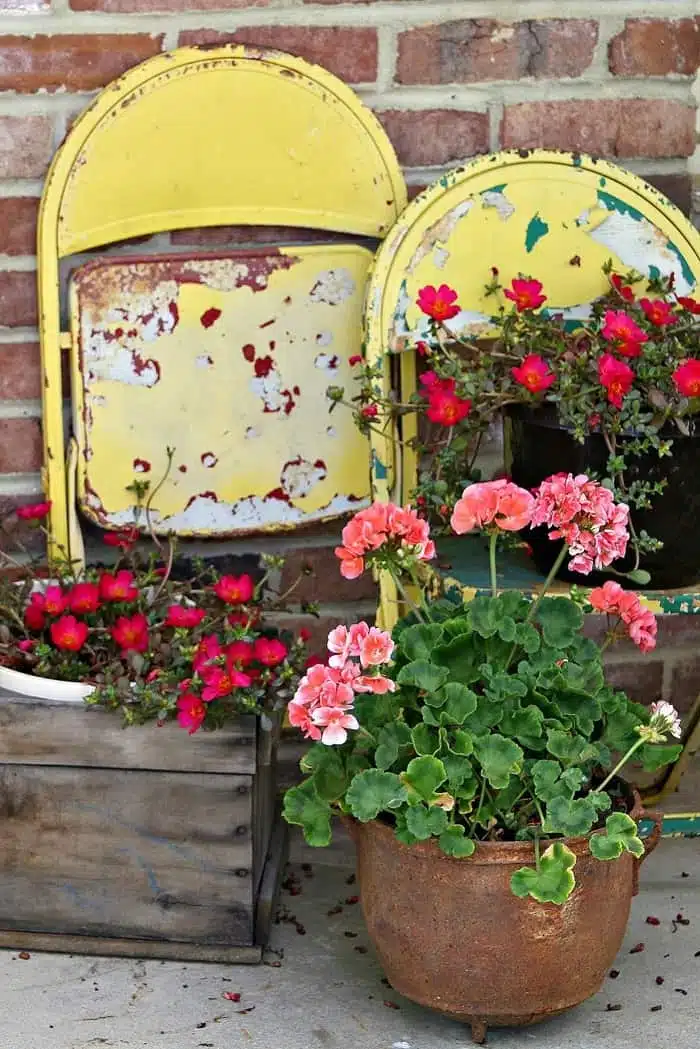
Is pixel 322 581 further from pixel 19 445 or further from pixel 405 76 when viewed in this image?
pixel 405 76

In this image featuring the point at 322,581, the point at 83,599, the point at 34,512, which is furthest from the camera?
the point at 322,581

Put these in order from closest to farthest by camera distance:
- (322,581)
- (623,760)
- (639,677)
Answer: (623,760), (322,581), (639,677)

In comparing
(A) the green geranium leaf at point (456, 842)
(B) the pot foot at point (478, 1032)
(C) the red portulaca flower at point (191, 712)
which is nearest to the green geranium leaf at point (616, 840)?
(A) the green geranium leaf at point (456, 842)

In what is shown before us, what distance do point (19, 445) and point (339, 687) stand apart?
77cm

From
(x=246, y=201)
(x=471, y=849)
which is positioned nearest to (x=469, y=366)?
(x=246, y=201)

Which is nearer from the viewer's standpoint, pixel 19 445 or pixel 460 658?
pixel 460 658

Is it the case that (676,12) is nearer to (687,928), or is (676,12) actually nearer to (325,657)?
(325,657)

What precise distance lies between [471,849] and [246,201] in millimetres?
966

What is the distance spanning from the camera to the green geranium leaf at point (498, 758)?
1517mm

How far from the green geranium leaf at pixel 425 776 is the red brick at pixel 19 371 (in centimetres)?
86

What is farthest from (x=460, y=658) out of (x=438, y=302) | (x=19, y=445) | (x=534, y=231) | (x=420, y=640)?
(x=19, y=445)

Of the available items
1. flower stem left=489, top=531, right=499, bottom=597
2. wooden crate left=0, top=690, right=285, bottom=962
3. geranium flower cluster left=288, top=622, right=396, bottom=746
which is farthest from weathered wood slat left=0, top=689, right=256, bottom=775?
flower stem left=489, top=531, right=499, bottom=597

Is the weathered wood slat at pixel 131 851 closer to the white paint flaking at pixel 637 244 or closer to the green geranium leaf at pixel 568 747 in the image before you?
the green geranium leaf at pixel 568 747

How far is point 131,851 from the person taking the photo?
1.77m
